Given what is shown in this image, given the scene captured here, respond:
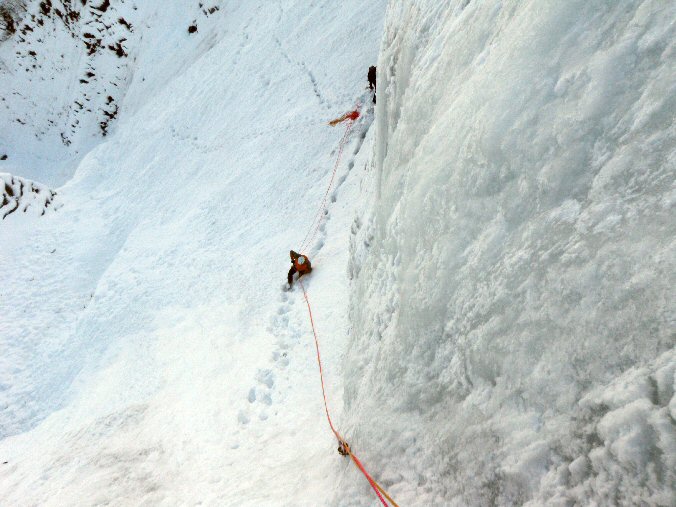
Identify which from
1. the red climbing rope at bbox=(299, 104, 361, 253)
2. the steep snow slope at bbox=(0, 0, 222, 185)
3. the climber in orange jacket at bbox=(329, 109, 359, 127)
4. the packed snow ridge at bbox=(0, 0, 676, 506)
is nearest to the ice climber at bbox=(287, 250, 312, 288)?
the packed snow ridge at bbox=(0, 0, 676, 506)

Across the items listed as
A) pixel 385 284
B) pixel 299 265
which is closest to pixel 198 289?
pixel 299 265

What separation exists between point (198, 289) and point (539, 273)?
24.8 ft

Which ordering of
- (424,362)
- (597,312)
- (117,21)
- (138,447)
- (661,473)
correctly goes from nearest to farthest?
(661,473), (597,312), (424,362), (138,447), (117,21)

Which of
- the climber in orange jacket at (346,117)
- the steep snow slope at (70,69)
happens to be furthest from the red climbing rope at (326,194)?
the steep snow slope at (70,69)

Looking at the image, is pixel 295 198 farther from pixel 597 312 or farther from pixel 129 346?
pixel 597 312

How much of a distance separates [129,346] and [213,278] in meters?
2.08

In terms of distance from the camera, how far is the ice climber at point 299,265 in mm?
6820

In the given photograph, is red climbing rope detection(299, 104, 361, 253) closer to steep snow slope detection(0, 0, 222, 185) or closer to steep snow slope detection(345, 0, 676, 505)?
steep snow slope detection(345, 0, 676, 505)

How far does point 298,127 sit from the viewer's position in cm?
1060

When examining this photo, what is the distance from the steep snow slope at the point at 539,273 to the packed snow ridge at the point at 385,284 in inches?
0.4

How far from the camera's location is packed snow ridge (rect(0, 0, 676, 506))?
5.54 ft

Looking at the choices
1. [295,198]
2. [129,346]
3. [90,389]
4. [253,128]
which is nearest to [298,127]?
[253,128]

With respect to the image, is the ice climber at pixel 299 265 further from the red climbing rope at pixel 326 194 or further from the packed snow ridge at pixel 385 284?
the red climbing rope at pixel 326 194

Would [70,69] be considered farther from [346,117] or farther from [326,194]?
[326,194]
